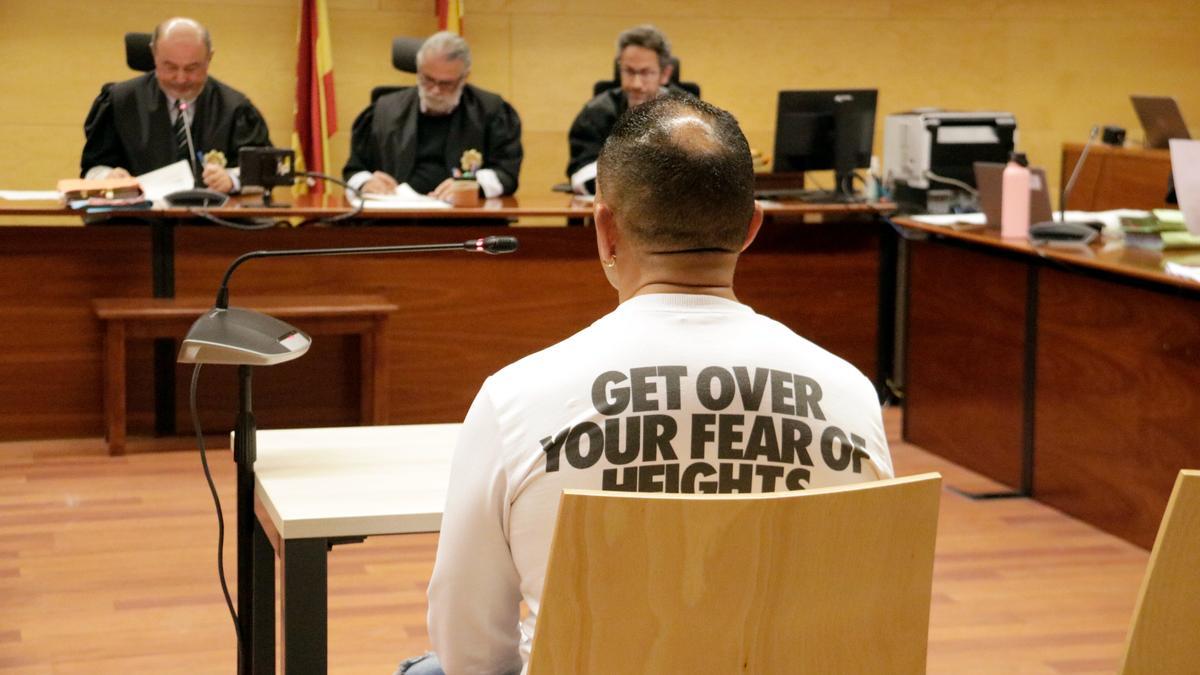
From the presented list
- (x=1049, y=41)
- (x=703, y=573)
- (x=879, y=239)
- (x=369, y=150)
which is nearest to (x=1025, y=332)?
(x=879, y=239)

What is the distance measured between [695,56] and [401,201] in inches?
111

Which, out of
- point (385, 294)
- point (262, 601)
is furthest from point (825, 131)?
point (262, 601)

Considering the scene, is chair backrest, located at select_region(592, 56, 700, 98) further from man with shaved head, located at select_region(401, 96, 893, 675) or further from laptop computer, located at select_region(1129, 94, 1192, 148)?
man with shaved head, located at select_region(401, 96, 893, 675)

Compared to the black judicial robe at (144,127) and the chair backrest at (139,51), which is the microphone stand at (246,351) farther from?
the chair backrest at (139,51)

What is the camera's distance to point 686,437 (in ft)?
5.22

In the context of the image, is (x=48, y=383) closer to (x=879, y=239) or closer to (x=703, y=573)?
(x=879, y=239)

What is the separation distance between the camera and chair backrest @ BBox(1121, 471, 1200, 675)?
1.63 metres

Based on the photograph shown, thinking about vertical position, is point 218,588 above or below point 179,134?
below

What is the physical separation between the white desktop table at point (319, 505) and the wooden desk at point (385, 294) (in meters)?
3.00

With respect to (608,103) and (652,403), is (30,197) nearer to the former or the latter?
(608,103)

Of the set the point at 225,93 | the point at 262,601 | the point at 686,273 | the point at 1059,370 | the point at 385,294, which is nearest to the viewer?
the point at 686,273

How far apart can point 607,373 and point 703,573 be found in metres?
0.24

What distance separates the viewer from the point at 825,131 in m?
6.00

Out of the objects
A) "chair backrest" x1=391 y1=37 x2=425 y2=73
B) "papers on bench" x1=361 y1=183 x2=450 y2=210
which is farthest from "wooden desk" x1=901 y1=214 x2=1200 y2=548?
"chair backrest" x1=391 y1=37 x2=425 y2=73
